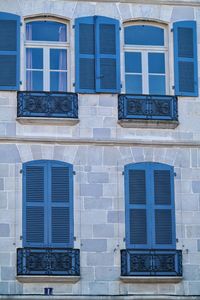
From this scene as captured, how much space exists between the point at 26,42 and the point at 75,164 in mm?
2915

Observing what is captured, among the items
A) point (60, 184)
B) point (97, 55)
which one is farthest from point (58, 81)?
point (60, 184)

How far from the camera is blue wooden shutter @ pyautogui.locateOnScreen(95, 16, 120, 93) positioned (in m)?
24.2

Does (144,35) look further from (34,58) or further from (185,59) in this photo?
(34,58)

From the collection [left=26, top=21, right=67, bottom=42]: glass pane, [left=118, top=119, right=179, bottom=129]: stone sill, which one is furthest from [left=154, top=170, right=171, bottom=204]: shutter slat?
[left=26, top=21, right=67, bottom=42]: glass pane

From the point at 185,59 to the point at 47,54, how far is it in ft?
9.83

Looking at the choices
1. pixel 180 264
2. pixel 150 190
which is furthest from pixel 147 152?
pixel 180 264

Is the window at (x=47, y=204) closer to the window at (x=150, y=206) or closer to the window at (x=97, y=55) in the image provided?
the window at (x=150, y=206)

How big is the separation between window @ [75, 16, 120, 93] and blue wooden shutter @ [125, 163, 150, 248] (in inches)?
73.0

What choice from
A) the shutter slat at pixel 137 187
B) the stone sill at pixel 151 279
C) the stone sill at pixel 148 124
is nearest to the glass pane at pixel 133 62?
the stone sill at pixel 148 124

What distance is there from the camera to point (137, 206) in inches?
928

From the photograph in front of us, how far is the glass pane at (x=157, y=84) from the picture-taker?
80.5ft

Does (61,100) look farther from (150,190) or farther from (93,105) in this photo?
(150,190)

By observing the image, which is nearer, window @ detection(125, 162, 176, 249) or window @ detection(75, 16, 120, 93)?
window @ detection(125, 162, 176, 249)

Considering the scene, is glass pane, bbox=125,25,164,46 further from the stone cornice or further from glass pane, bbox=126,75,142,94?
the stone cornice
